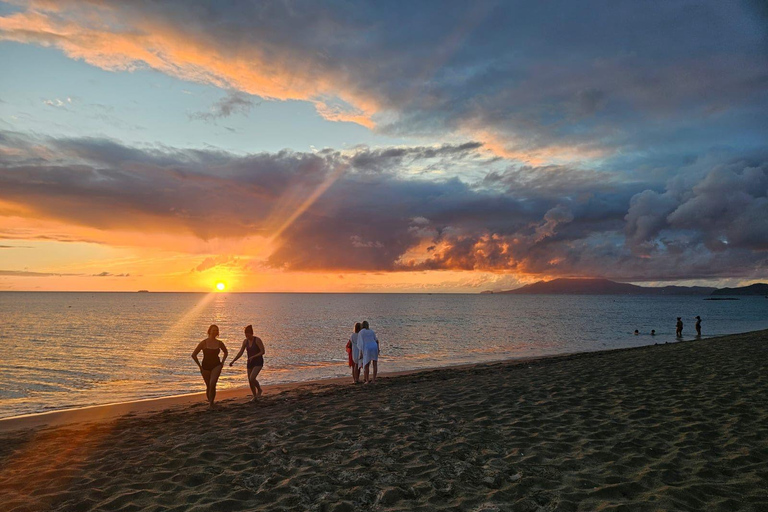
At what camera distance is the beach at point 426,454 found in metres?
5.95

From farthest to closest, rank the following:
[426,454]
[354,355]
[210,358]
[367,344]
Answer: [354,355]
[367,344]
[210,358]
[426,454]

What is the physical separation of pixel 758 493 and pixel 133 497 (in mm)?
8428

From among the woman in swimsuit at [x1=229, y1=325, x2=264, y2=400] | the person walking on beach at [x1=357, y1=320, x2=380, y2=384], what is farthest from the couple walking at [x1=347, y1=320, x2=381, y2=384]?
the woman in swimsuit at [x1=229, y1=325, x2=264, y2=400]

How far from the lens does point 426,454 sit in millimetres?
7551

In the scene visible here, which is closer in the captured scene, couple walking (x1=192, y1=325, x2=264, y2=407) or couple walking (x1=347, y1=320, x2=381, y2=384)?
couple walking (x1=192, y1=325, x2=264, y2=407)

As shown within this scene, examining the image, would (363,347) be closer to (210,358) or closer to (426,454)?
(210,358)

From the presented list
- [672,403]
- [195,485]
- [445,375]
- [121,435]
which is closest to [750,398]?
[672,403]

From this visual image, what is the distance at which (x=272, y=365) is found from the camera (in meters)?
29.2

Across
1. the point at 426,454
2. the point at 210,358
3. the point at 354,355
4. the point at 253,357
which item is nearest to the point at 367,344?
the point at 354,355

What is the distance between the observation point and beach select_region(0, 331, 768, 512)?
595 centimetres

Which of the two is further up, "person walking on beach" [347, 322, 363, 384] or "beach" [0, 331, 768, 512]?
"person walking on beach" [347, 322, 363, 384]

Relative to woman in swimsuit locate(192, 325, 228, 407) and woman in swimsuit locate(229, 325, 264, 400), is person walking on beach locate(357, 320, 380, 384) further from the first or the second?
woman in swimsuit locate(192, 325, 228, 407)

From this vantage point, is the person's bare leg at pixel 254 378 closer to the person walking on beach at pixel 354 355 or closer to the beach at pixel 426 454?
the beach at pixel 426 454

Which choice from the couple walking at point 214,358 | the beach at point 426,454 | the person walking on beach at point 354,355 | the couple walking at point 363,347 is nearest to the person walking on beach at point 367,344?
the couple walking at point 363,347
